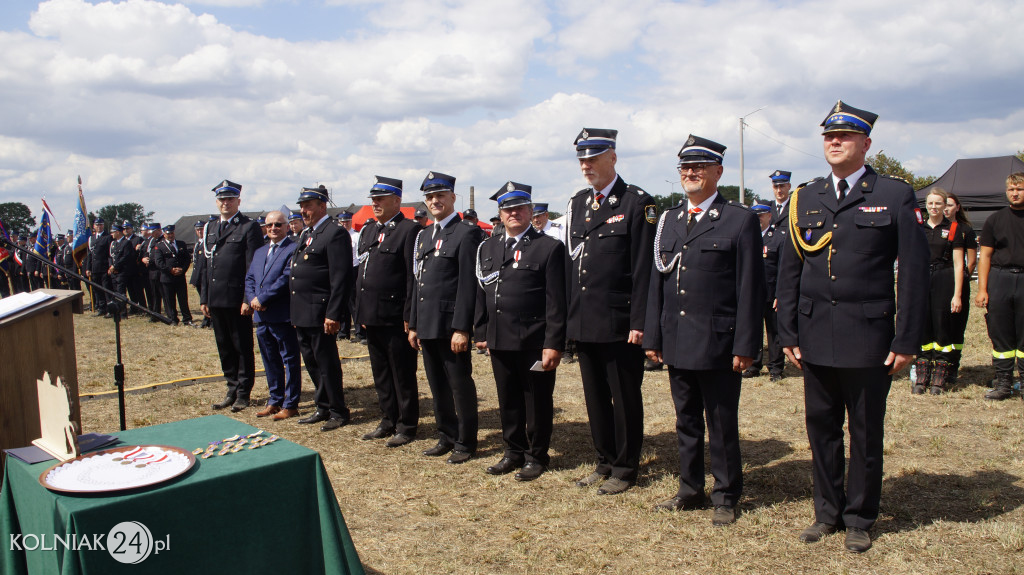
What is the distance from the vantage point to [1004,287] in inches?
265

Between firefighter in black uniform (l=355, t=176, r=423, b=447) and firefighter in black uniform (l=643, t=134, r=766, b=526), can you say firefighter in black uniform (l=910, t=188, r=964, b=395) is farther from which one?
firefighter in black uniform (l=355, t=176, r=423, b=447)

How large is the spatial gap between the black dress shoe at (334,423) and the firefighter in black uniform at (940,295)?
585 cm

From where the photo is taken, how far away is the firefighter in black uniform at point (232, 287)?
7.32 meters

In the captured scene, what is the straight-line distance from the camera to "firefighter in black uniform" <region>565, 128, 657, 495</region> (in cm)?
448

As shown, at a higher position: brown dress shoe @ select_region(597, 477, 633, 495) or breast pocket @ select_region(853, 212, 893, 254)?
breast pocket @ select_region(853, 212, 893, 254)

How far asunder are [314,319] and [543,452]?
266cm

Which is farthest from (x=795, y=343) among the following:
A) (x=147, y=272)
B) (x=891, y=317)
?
Answer: (x=147, y=272)

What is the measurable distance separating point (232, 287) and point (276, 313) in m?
0.75

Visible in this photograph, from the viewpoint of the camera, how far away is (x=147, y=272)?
1703cm

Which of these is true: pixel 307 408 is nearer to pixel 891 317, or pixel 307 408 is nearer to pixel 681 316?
pixel 681 316

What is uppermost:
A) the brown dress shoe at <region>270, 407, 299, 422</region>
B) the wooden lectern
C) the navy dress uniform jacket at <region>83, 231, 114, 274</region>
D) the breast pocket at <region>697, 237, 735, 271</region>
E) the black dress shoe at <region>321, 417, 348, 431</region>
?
the navy dress uniform jacket at <region>83, 231, 114, 274</region>

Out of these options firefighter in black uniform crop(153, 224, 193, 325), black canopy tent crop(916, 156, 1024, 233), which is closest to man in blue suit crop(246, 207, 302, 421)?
firefighter in black uniform crop(153, 224, 193, 325)

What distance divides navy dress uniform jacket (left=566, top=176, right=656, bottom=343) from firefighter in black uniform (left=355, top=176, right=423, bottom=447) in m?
1.84

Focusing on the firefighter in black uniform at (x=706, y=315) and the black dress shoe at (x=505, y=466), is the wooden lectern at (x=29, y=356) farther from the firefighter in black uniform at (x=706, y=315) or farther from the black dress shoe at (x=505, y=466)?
the firefighter in black uniform at (x=706, y=315)
